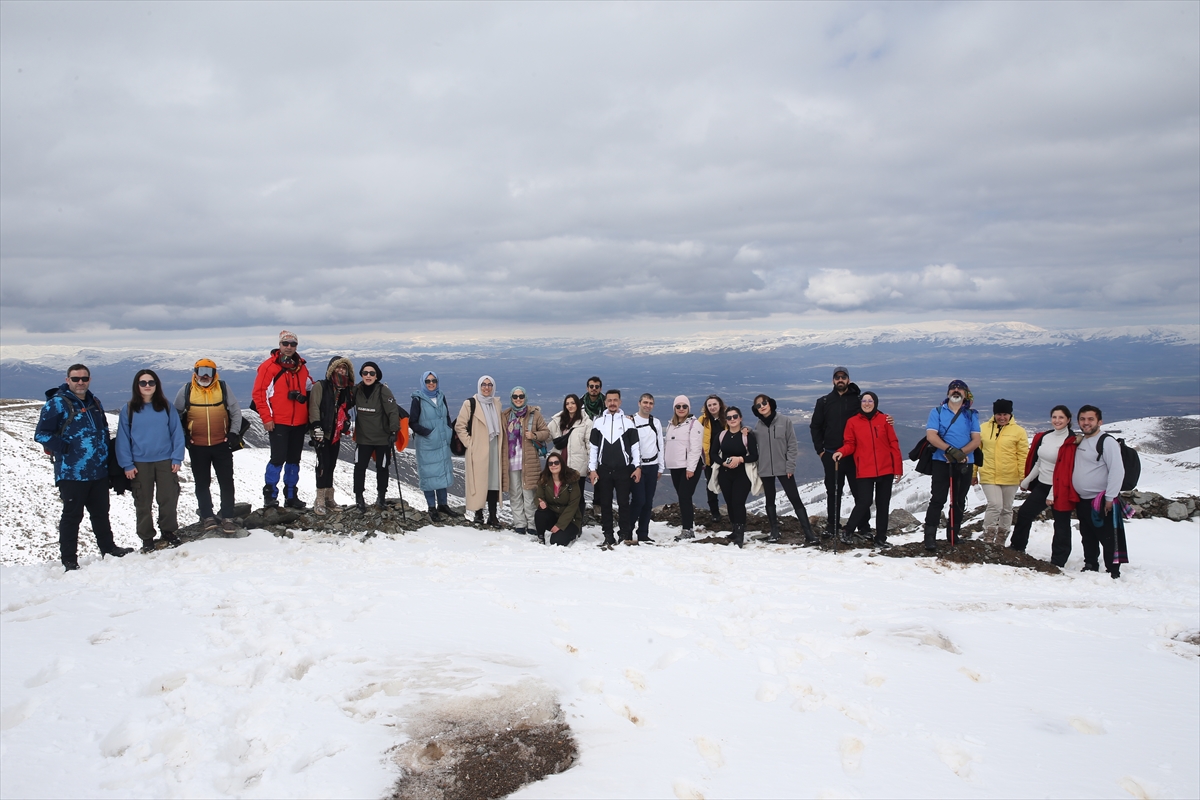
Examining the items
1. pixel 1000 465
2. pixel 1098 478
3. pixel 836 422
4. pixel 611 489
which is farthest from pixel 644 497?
pixel 1098 478

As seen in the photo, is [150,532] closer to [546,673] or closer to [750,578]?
[546,673]

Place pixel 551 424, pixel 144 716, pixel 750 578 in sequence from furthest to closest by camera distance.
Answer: pixel 551 424 < pixel 750 578 < pixel 144 716

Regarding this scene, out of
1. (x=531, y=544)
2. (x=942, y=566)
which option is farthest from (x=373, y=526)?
(x=942, y=566)

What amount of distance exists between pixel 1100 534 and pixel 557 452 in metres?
8.94

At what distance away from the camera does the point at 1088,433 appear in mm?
10133

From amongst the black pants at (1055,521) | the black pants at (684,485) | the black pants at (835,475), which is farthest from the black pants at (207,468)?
the black pants at (1055,521)

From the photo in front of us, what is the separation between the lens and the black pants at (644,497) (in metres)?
12.3

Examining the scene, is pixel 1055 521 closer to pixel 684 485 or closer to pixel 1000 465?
pixel 1000 465

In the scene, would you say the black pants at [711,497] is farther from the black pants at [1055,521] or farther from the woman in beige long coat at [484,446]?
the black pants at [1055,521]

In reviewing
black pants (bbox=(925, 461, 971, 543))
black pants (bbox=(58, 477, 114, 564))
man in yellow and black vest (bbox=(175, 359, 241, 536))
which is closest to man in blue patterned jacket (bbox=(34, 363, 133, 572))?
black pants (bbox=(58, 477, 114, 564))

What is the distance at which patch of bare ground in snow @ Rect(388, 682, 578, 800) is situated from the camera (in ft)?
13.6

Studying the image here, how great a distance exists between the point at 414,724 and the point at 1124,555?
11.0m

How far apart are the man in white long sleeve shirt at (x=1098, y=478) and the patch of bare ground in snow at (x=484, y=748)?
9188mm

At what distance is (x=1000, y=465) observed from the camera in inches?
447
